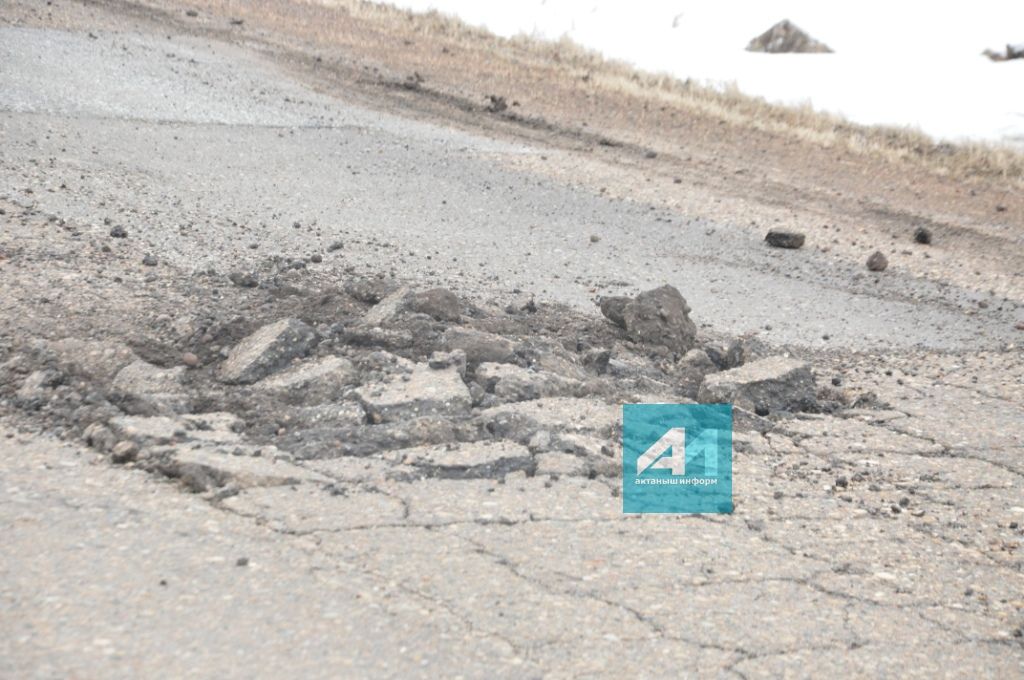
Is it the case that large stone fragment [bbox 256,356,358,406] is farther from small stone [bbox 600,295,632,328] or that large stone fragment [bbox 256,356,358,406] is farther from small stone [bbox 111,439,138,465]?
small stone [bbox 600,295,632,328]

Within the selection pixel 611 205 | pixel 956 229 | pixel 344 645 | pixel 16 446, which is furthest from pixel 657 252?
pixel 344 645

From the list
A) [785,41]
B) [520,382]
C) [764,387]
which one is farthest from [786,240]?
[785,41]

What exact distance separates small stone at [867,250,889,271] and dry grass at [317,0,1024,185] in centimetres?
423

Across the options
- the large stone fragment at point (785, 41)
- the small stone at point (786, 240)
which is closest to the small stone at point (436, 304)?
the small stone at point (786, 240)

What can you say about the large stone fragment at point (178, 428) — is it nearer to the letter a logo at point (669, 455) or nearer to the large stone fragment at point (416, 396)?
the large stone fragment at point (416, 396)

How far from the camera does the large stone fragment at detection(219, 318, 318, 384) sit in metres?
5.40

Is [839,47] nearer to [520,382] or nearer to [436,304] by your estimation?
[436,304]

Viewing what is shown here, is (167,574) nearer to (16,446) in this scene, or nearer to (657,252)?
(16,446)

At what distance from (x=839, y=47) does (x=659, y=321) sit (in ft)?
44.2

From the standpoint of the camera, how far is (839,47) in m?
18.5

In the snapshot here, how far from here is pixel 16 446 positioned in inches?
184

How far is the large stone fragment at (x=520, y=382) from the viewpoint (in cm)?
546

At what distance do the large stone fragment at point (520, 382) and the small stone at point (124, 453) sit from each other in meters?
1.53

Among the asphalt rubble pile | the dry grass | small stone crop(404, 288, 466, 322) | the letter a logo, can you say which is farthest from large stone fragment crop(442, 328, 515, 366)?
the dry grass
